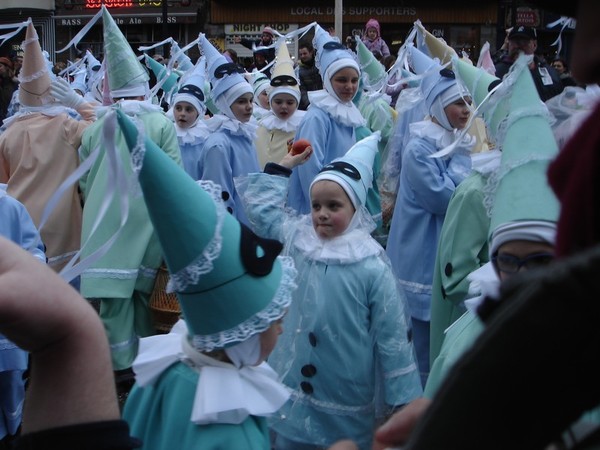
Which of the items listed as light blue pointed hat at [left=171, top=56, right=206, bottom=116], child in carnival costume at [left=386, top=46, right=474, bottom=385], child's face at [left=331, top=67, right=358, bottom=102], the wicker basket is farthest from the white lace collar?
light blue pointed hat at [left=171, top=56, right=206, bottom=116]

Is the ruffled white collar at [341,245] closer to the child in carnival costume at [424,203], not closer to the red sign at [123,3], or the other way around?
the child in carnival costume at [424,203]

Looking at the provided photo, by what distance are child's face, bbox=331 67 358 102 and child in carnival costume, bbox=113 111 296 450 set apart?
14.6ft

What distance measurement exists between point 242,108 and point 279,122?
1.05 meters

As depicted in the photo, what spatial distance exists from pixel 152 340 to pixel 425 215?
2603 mm

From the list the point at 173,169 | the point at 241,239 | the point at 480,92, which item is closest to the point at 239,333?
the point at 241,239

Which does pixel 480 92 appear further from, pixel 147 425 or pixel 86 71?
pixel 86 71

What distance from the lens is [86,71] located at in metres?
12.8

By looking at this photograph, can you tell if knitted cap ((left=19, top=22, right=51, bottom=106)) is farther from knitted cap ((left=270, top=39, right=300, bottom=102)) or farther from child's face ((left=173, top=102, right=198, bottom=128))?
knitted cap ((left=270, top=39, right=300, bottom=102))

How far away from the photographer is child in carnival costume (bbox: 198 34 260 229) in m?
6.09

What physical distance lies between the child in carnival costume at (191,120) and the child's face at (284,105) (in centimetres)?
73

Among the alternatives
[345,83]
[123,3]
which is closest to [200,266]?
[345,83]

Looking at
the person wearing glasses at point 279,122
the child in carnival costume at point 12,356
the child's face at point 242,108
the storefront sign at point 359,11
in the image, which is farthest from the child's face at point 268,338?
the storefront sign at point 359,11

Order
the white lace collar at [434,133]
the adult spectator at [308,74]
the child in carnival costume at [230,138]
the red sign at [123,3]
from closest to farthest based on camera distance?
the white lace collar at [434,133] < the child in carnival costume at [230,138] < the adult spectator at [308,74] < the red sign at [123,3]

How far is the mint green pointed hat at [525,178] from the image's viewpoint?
201 centimetres
